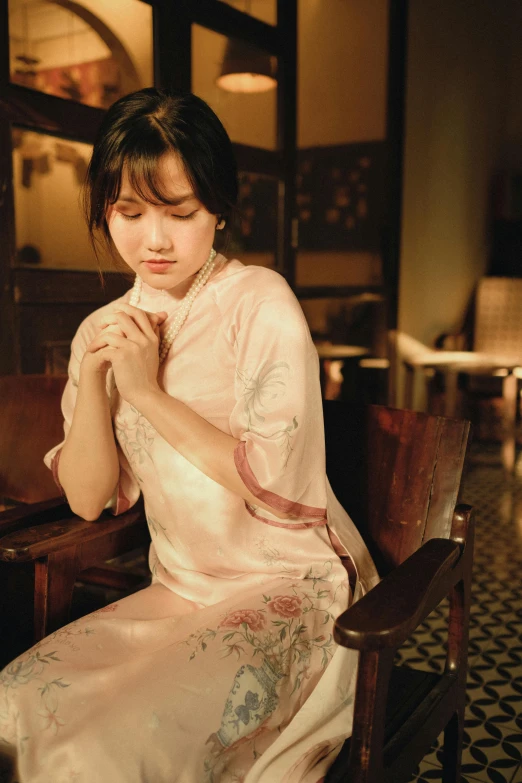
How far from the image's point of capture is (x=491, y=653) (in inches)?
91.3

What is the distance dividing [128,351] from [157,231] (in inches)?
7.7

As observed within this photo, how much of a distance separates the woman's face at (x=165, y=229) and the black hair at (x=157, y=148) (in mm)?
12

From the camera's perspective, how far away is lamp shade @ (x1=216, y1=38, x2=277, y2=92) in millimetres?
3143

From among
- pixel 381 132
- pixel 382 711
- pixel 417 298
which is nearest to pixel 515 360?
pixel 417 298

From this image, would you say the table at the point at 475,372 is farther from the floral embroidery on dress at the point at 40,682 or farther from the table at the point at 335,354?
the floral embroidery on dress at the point at 40,682

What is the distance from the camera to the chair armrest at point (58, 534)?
1120 millimetres

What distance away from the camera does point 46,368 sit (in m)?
2.30

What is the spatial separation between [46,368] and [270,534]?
53.9 inches

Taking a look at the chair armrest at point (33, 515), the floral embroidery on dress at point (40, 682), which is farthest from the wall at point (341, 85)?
the floral embroidery on dress at point (40, 682)

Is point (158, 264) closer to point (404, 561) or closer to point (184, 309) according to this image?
point (184, 309)

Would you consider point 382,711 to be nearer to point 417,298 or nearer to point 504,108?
point 417,298

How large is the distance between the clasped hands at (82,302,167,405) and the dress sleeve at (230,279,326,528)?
14 centimetres

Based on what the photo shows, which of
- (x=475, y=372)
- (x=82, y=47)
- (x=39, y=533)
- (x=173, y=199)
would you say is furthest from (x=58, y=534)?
(x=475, y=372)

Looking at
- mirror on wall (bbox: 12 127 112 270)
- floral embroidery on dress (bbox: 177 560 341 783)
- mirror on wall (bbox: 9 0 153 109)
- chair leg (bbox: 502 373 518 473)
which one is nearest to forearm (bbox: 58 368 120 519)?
floral embroidery on dress (bbox: 177 560 341 783)
